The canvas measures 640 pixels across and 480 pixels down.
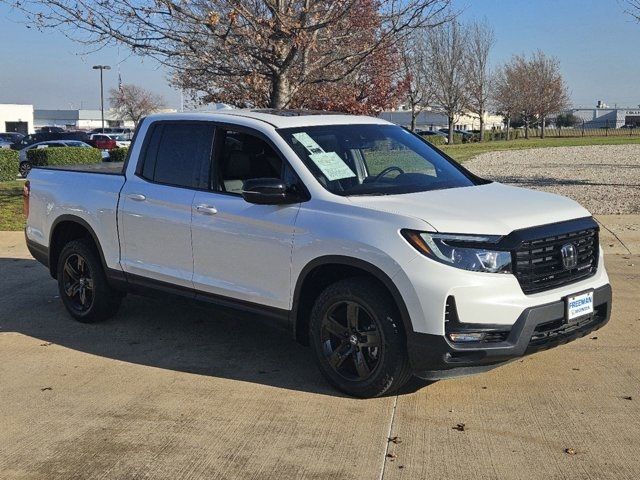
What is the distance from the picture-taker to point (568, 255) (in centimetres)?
478

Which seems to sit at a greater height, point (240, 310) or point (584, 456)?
point (240, 310)

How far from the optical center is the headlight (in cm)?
443

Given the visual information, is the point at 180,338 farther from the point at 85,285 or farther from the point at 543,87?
the point at 543,87

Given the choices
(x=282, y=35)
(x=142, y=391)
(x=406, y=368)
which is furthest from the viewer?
(x=282, y=35)

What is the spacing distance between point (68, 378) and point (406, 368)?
7.96 feet

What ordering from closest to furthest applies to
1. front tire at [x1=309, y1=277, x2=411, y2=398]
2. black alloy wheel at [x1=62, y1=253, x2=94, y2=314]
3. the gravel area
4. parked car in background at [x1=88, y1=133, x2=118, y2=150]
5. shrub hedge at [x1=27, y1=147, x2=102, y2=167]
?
front tire at [x1=309, y1=277, x2=411, y2=398], black alloy wheel at [x1=62, y1=253, x2=94, y2=314], the gravel area, shrub hedge at [x1=27, y1=147, x2=102, y2=167], parked car in background at [x1=88, y1=133, x2=118, y2=150]

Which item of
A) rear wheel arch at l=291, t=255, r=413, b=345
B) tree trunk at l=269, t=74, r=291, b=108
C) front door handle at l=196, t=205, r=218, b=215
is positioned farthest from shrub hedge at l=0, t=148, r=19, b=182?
rear wheel arch at l=291, t=255, r=413, b=345

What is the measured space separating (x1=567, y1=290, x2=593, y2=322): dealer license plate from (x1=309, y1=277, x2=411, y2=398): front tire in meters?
1.03

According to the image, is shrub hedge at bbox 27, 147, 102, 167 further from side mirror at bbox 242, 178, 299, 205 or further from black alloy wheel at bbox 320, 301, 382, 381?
black alloy wheel at bbox 320, 301, 382, 381

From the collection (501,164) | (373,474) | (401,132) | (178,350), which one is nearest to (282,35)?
(401,132)

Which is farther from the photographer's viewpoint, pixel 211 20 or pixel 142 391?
pixel 211 20

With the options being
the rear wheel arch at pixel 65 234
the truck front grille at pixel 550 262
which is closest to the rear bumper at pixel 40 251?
the rear wheel arch at pixel 65 234

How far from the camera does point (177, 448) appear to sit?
4.26 m

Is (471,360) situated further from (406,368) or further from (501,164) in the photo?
(501,164)
